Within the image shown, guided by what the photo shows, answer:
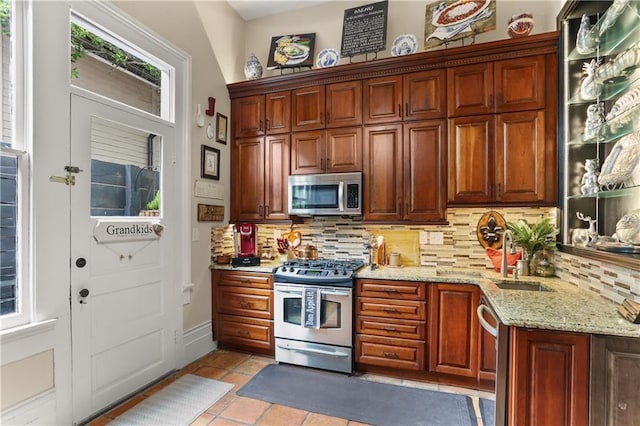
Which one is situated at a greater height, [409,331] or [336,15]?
[336,15]

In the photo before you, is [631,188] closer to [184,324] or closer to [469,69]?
[469,69]

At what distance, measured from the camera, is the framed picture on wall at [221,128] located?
322 cm

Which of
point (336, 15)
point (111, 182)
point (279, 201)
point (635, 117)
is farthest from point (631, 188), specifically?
point (111, 182)

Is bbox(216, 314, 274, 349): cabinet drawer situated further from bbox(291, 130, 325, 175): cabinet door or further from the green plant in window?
bbox(291, 130, 325, 175): cabinet door

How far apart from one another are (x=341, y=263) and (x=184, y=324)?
5.08ft

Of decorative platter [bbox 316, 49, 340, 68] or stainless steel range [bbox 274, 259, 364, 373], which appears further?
decorative platter [bbox 316, 49, 340, 68]

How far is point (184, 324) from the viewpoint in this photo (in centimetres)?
282

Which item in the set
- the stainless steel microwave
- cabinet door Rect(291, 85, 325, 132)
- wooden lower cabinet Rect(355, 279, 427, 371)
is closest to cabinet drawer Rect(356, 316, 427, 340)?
wooden lower cabinet Rect(355, 279, 427, 371)

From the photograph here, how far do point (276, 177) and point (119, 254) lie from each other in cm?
A: 156

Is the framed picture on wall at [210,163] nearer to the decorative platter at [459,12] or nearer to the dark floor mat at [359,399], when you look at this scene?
the dark floor mat at [359,399]

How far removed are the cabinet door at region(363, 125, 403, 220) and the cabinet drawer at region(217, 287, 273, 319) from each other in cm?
125

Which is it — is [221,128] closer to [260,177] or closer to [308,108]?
[260,177]

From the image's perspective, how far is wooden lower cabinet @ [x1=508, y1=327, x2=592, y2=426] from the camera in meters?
1.31

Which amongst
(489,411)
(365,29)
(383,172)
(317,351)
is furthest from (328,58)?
(489,411)
